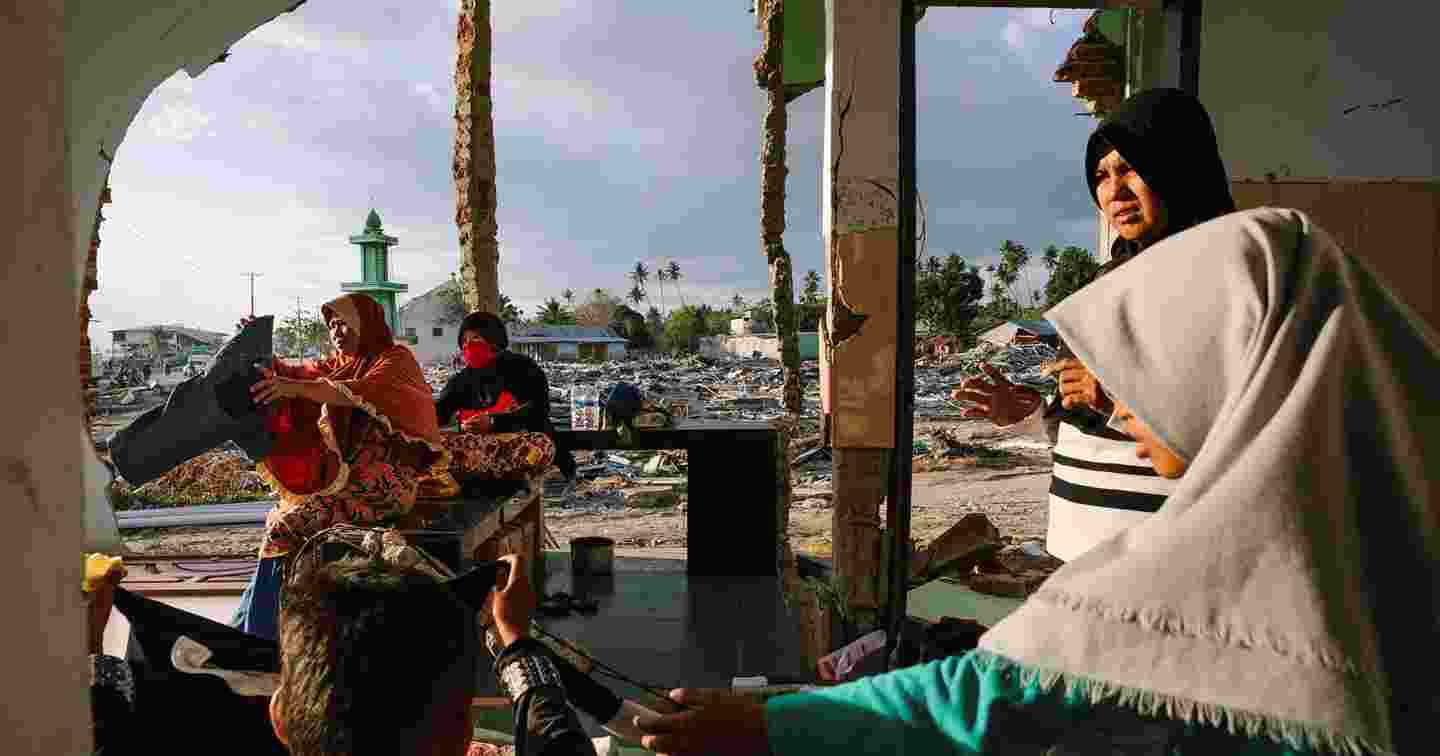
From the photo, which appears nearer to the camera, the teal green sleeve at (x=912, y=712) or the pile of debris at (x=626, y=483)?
the teal green sleeve at (x=912, y=712)

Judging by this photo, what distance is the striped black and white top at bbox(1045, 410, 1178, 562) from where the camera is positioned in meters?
1.76

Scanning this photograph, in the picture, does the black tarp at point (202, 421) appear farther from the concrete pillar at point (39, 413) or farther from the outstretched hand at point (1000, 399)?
the concrete pillar at point (39, 413)

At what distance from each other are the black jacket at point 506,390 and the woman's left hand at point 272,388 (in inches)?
82.9

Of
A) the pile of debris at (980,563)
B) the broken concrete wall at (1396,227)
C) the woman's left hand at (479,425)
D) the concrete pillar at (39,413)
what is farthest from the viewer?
the pile of debris at (980,563)

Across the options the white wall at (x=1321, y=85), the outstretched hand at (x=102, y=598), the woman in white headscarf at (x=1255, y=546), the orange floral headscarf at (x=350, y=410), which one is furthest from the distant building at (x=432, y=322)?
the woman in white headscarf at (x=1255, y=546)

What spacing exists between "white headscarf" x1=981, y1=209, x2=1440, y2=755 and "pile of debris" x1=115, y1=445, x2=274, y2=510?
1359 cm

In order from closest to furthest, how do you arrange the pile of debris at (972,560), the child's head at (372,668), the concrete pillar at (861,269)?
1. the child's head at (372,668)
2. the concrete pillar at (861,269)
3. the pile of debris at (972,560)

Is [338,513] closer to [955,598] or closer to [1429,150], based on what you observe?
[955,598]

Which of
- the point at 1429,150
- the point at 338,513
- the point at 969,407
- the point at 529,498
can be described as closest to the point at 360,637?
the point at 969,407

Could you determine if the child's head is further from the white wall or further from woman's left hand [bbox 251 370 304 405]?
the white wall

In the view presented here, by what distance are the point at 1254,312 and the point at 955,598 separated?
492 centimetres

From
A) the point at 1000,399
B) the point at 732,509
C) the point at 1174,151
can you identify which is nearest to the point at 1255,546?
the point at 1174,151

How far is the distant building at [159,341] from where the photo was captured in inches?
1127

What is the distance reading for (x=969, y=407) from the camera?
2289 millimetres
